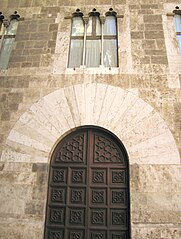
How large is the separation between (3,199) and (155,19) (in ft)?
18.4

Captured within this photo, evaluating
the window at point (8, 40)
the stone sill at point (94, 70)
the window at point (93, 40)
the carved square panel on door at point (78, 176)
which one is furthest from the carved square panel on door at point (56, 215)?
the window at point (8, 40)

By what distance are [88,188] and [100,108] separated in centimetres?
169

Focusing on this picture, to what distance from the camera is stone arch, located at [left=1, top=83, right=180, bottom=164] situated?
4.42m

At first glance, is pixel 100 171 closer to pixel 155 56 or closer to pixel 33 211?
pixel 33 211

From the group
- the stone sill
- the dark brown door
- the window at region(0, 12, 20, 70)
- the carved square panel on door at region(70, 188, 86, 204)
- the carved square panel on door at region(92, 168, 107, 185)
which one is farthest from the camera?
the window at region(0, 12, 20, 70)

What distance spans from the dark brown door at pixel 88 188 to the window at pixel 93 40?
1.83 meters

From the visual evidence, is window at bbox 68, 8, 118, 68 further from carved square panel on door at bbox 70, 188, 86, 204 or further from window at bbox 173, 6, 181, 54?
carved square panel on door at bbox 70, 188, 86, 204

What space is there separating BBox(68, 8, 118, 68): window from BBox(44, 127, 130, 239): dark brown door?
6.00 feet

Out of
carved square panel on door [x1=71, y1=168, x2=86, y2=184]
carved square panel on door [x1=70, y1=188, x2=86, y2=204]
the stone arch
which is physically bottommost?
carved square panel on door [x1=70, y1=188, x2=86, y2=204]

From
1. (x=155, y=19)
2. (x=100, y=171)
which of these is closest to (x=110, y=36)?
(x=155, y=19)

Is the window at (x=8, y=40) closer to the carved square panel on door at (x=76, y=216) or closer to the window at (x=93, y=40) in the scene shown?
the window at (x=93, y=40)

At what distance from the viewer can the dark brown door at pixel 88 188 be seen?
4.11m

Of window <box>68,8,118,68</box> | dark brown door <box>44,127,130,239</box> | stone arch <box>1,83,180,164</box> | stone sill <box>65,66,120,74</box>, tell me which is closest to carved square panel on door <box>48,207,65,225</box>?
dark brown door <box>44,127,130,239</box>

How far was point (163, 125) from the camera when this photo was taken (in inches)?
180
